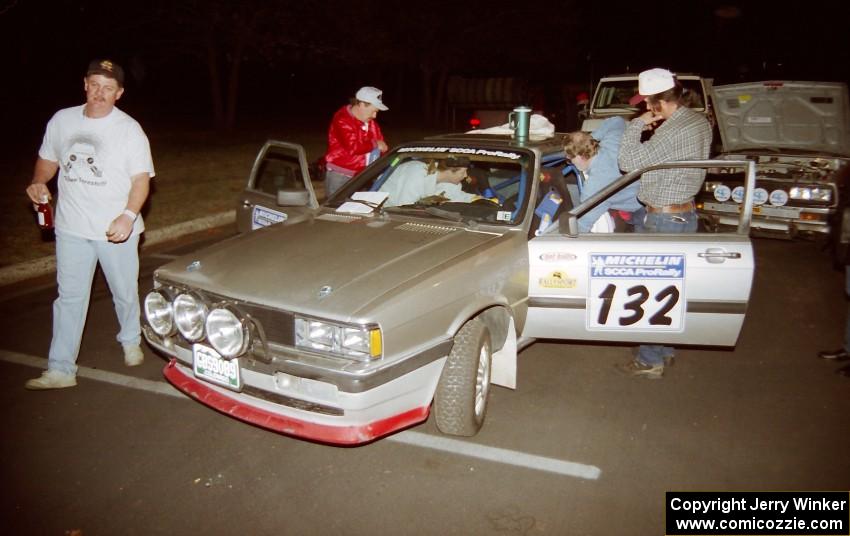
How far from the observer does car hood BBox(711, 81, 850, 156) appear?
304 inches

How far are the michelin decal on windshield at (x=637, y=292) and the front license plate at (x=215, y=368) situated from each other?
2.00 metres

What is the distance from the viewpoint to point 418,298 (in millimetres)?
3199

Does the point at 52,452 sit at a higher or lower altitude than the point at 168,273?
lower

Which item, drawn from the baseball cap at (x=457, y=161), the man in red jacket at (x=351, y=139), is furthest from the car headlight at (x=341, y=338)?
the man in red jacket at (x=351, y=139)

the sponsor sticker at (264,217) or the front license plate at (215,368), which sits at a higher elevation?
the sponsor sticker at (264,217)

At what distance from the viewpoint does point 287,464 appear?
3.54 m

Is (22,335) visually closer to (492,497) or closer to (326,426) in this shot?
(326,426)

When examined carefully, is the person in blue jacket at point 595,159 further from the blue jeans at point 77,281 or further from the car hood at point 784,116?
the car hood at point 784,116

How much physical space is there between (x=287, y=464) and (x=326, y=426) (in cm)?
58

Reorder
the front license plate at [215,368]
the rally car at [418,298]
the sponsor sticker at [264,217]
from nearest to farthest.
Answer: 1. the rally car at [418,298]
2. the front license plate at [215,368]
3. the sponsor sticker at [264,217]

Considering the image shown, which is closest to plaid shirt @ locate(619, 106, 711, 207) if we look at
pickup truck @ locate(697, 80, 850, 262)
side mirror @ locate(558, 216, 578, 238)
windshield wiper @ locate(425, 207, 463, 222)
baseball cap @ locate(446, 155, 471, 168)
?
side mirror @ locate(558, 216, 578, 238)

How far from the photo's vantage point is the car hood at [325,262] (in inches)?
125

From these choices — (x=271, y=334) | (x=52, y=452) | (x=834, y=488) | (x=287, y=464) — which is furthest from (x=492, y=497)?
(x=52, y=452)

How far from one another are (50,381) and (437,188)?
2.82 meters
